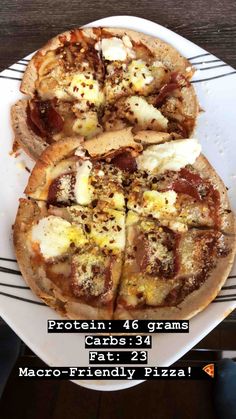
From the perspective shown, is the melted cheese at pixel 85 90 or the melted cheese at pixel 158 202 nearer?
the melted cheese at pixel 158 202

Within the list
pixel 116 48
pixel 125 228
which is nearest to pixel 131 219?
pixel 125 228

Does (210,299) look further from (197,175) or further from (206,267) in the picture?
(197,175)

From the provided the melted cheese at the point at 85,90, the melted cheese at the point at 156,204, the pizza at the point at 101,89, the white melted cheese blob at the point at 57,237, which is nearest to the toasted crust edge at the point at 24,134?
the pizza at the point at 101,89

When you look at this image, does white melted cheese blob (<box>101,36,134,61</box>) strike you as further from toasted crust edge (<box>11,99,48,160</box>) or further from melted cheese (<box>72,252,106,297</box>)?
melted cheese (<box>72,252,106,297</box>)

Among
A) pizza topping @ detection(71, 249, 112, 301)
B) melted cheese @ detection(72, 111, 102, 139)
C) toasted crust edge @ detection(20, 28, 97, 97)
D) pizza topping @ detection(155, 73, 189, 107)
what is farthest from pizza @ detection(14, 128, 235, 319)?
toasted crust edge @ detection(20, 28, 97, 97)

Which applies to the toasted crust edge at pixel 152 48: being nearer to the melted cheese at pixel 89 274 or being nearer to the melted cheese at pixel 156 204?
the melted cheese at pixel 156 204

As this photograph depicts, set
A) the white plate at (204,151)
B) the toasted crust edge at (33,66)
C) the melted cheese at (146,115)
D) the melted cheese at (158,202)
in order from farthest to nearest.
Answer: the toasted crust edge at (33,66) → the melted cheese at (146,115) → the melted cheese at (158,202) → the white plate at (204,151)

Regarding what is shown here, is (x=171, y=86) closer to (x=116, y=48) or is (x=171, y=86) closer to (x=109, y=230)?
(x=116, y=48)
